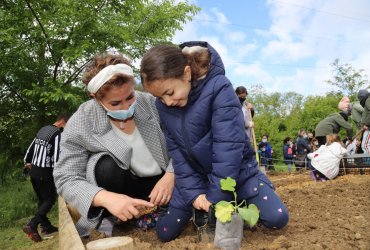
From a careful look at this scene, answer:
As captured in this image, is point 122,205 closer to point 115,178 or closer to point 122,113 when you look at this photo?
point 115,178

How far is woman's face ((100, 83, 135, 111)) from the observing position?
249cm

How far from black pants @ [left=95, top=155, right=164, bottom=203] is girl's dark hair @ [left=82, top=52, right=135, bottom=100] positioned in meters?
0.44

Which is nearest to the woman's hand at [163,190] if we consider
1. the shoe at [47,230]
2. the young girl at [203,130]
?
the young girl at [203,130]

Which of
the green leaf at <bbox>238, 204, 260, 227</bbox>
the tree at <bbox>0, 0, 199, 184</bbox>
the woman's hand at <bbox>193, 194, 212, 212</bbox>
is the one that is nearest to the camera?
the green leaf at <bbox>238, 204, 260, 227</bbox>

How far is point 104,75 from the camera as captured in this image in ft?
7.94

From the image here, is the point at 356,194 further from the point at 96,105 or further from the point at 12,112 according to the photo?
the point at 12,112

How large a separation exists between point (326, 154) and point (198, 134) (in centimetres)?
556

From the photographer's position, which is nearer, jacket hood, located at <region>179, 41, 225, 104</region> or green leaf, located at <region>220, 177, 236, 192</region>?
green leaf, located at <region>220, 177, 236, 192</region>

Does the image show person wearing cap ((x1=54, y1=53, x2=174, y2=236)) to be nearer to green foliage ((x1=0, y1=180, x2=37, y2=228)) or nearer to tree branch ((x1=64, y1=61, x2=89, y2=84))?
tree branch ((x1=64, y1=61, x2=89, y2=84))

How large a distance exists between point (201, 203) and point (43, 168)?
13.8 ft

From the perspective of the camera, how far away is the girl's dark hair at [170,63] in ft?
7.18

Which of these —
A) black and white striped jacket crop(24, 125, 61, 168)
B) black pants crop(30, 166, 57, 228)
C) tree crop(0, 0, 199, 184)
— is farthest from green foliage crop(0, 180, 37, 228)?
black and white striped jacket crop(24, 125, 61, 168)

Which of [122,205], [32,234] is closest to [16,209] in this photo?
[32,234]

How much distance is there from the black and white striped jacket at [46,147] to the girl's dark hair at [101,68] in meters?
3.30
